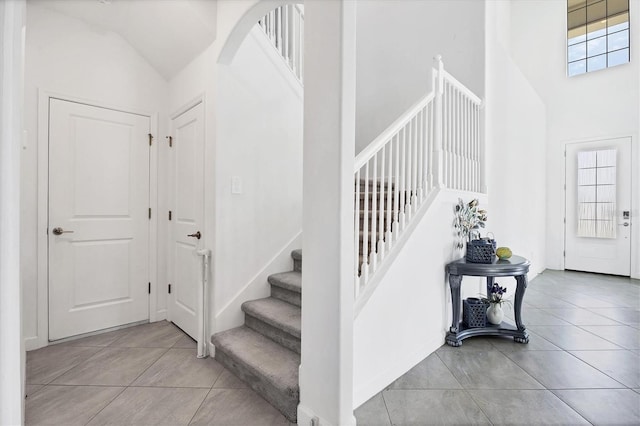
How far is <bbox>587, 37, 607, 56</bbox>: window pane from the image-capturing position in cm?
523

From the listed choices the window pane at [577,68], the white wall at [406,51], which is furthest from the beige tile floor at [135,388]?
the window pane at [577,68]

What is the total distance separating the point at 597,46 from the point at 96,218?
7875 mm

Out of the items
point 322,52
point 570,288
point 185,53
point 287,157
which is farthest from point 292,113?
point 570,288

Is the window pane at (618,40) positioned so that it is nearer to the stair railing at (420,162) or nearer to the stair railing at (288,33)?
→ the stair railing at (420,162)

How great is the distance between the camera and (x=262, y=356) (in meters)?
2.02

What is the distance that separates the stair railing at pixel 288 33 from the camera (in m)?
2.82

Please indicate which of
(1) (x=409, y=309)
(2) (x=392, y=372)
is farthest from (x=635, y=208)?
(2) (x=392, y=372)

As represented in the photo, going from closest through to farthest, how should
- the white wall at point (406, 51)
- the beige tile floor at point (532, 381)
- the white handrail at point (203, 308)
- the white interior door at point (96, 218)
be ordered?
1. the beige tile floor at point (532, 381)
2. the white handrail at point (203, 308)
3. the white interior door at point (96, 218)
4. the white wall at point (406, 51)

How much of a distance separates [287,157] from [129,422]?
2.20 m

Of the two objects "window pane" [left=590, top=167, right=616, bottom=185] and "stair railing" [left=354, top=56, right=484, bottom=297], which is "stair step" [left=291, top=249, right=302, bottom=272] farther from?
"window pane" [left=590, top=167, right=616, bottom=185]

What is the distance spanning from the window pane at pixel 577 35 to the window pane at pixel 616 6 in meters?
0.36

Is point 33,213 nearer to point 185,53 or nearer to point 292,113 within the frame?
point 185,53

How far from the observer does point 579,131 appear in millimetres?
5422

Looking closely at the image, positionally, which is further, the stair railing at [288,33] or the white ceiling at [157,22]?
the stair railing at [288,33]
